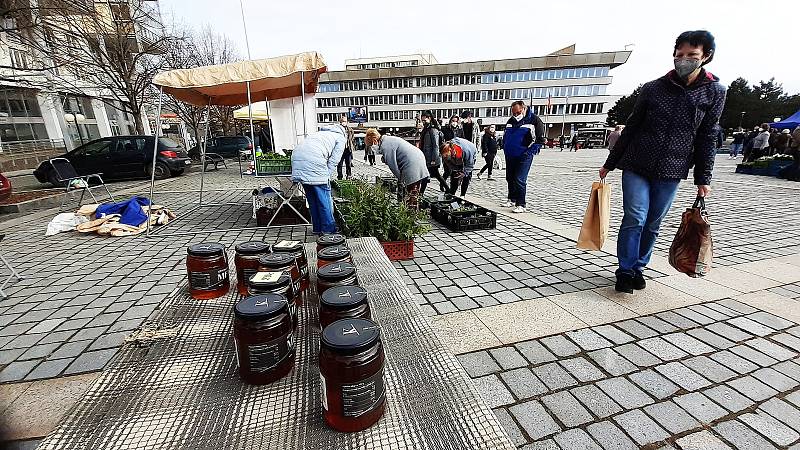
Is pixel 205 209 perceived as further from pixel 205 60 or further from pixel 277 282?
pixel 205 60

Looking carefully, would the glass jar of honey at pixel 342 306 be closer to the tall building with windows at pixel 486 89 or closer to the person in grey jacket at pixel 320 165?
the person in grey jacket at pixel 320 165

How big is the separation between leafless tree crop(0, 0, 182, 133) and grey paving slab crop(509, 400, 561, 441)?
11052 mm

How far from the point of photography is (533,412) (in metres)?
1.92

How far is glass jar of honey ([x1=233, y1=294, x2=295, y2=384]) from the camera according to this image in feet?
3.55

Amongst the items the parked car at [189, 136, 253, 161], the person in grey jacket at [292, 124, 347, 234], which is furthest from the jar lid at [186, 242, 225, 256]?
the parked car at [189, 136, 253, 161]

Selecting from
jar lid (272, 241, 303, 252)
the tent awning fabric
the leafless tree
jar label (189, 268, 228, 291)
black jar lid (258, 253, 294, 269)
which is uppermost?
the leafless tree

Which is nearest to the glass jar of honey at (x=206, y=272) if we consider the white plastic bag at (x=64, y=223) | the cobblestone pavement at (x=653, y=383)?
the cobblestone pavement at (x=653, y=383)

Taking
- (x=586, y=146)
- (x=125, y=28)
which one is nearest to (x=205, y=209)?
(x=125, y=28)

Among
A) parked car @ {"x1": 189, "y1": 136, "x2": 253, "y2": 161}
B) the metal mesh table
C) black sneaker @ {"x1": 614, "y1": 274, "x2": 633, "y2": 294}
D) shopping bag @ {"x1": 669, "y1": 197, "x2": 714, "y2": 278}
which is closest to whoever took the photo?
the metal mesh table

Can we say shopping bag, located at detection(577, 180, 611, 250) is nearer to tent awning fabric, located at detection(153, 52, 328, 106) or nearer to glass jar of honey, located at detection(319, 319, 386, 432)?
glass jar of honey, located at detection(319, 319, 386, 432)

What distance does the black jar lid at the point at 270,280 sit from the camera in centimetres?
139

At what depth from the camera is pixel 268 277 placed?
1.45 meters

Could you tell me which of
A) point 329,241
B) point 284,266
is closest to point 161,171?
point 329,241

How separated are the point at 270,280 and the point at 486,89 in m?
77.9
